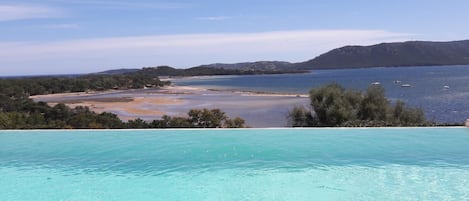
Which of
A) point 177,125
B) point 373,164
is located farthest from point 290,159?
point 177,125

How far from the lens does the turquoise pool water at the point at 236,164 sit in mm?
5570

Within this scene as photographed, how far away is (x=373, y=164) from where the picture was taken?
22.1 feet

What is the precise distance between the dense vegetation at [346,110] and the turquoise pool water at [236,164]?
11.3 feet

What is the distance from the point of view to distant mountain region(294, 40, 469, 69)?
100875 millimetres

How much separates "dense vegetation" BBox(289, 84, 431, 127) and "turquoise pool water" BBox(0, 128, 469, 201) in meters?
3.44

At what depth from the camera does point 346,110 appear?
1178 cm

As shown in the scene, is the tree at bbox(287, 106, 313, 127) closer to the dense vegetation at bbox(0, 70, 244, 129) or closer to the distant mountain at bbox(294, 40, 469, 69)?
the dense vegetation at bbox(0, 70, 244, 129)

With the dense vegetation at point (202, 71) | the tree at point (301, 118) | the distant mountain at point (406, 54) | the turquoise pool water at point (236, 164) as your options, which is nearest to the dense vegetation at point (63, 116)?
the tree at point (301, 118)

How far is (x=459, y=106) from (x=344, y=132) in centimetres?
2696

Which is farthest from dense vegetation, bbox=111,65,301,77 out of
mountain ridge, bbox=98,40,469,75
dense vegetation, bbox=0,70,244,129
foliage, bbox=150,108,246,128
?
foliage, bbox=150,108,246,128

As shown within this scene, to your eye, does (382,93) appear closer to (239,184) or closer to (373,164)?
(373,164)

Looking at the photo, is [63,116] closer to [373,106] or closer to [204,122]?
[204,122]

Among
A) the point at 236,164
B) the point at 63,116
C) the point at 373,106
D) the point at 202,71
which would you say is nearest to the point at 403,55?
the point at 202,71

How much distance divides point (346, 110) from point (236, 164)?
18.6 ft
